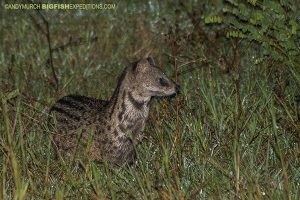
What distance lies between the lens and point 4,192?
5246 millimetres

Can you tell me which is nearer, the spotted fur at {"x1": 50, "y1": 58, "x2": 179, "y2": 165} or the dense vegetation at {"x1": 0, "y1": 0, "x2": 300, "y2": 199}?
the dense vegetation at {"x1": 0, "y1": 0, "x2": 300, "y2": 199}

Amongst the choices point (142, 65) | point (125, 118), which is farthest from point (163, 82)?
point (125, 118)

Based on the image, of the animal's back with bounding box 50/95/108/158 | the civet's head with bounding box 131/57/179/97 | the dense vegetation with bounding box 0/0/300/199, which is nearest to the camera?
the dense vegetation with bounding box 0/0/300/199

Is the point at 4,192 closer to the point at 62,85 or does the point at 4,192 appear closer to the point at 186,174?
the point at 186,174

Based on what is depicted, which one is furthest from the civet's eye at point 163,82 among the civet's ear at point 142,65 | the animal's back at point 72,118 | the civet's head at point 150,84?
the animal's back at point 72,118

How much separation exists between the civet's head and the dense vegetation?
0.18 metres

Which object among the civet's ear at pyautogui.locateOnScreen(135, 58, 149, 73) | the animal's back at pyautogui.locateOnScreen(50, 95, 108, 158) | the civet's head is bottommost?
the animal's back at pyautogui.locateOnScreen(50, 95, 108, 158)

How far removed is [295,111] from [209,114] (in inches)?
33.1

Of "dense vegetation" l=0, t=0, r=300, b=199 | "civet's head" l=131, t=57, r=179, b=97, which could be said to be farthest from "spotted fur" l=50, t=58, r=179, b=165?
"dense vegetation" l=0, t=0, r=300, b=199

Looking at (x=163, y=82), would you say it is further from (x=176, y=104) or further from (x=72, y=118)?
(x=72, y=118)

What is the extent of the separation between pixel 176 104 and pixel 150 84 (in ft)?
0.91

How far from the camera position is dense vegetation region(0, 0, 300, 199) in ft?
17.8

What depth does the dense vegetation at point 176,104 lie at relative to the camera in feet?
17.8

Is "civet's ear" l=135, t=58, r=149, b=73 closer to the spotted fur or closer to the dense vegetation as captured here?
the spotted fur
